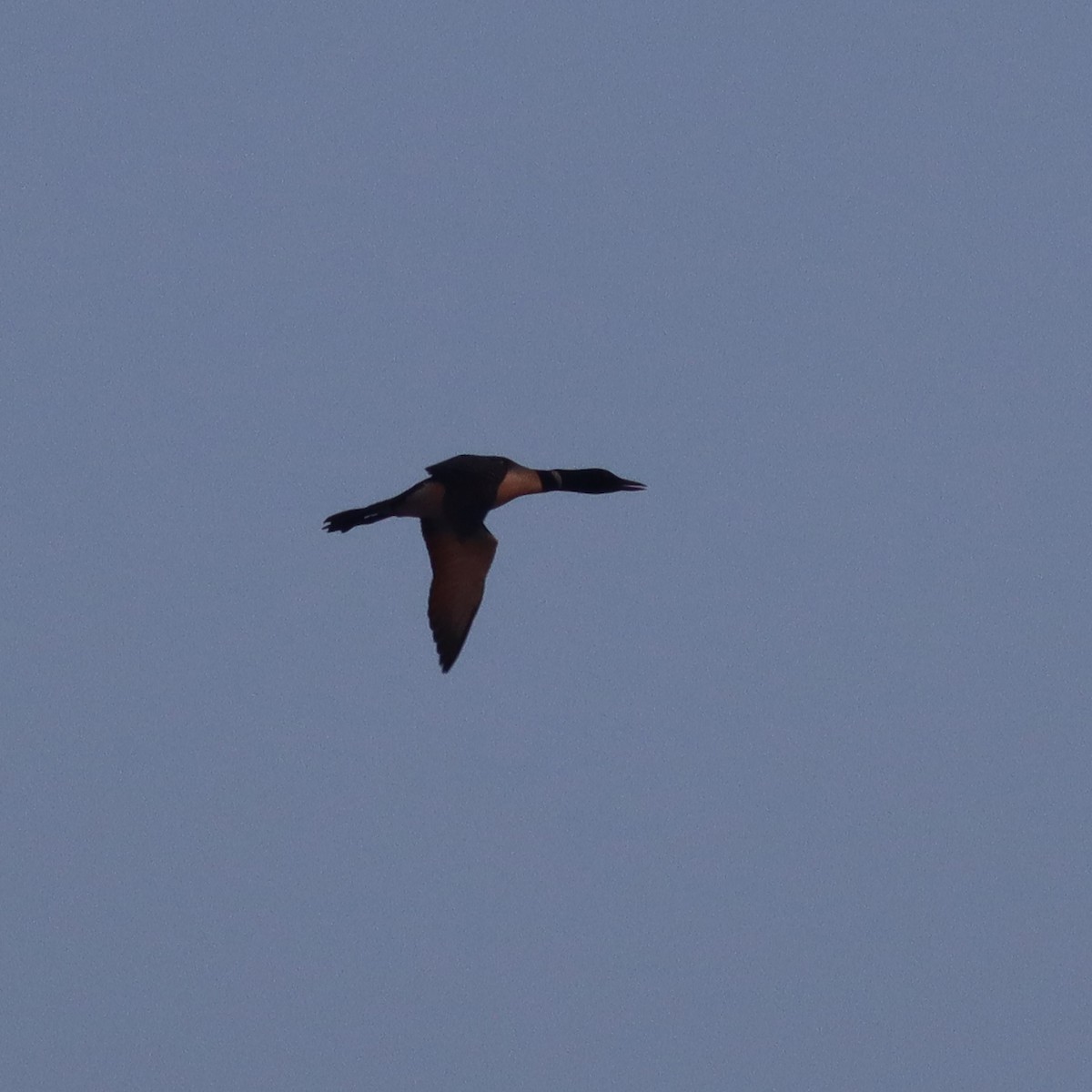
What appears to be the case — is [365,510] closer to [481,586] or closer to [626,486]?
[481,586]

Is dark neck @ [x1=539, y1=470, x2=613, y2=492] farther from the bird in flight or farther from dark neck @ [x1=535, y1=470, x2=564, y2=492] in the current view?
the bird in flight

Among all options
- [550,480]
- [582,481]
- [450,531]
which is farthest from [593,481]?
[450,531]

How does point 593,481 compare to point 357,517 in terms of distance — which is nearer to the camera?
point 357,517

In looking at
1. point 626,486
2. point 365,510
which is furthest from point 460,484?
point 626,486

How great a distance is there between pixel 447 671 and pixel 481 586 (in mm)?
1074

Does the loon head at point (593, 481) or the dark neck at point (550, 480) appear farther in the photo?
the loon head at point (593, 481)

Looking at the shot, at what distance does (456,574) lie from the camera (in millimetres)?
20109

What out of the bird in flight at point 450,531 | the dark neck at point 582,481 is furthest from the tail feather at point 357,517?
the dark neck at point 582,481

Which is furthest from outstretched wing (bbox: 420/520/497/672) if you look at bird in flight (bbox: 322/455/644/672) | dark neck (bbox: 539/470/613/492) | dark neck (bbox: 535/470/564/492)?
dark neck (bbox: 539/470/613/492)

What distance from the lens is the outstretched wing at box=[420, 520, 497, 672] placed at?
1995 cm

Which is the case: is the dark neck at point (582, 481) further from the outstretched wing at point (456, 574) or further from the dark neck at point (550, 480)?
the outstretched wing at point (456, 574)

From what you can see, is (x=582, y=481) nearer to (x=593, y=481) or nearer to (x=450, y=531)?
(x=593, y=481)

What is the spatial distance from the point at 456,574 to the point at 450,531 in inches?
16.5

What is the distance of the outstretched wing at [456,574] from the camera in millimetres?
19953
